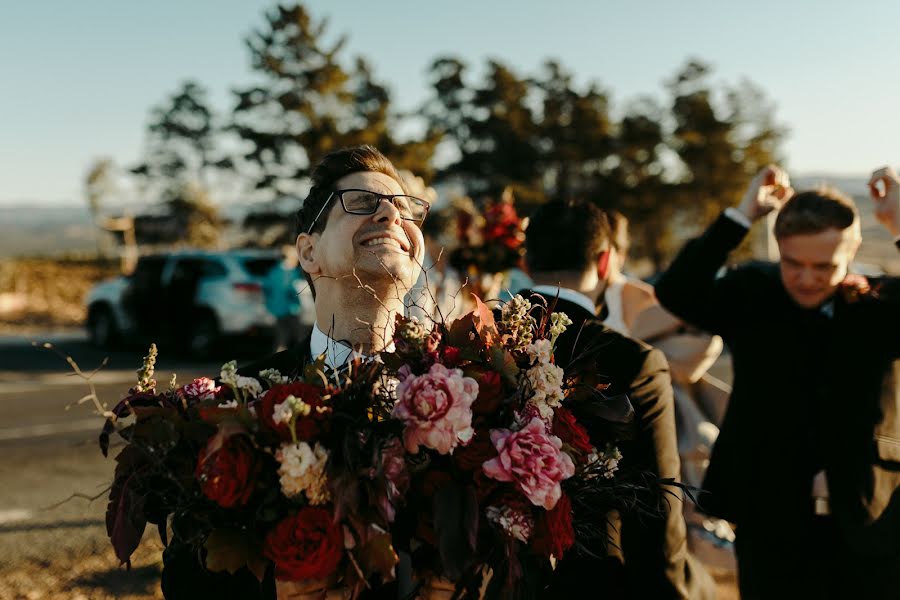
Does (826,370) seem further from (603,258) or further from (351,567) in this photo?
(351,567)

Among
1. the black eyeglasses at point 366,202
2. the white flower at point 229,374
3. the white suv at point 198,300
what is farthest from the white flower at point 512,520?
the white suv at point 198,300

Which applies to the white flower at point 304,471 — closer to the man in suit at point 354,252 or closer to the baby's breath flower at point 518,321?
the baby's breath flower at point 518,321

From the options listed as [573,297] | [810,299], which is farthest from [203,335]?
[810,299]

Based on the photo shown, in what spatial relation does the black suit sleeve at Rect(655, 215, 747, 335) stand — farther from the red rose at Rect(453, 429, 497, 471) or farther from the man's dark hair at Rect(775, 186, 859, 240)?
the red rose at Rect(453, 429, 497, 471)

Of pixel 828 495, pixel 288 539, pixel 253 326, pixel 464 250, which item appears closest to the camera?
pixel 288 539

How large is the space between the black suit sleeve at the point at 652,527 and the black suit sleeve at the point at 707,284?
0.89m

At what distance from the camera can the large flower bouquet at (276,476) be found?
5.10 feet

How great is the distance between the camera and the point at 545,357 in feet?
5.93

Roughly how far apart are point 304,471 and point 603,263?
1.77 metres

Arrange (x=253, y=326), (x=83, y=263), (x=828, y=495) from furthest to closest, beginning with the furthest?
(x=83, y=263), (x=253, y=326), (x=828, y=495)

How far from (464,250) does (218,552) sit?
514 centimetres

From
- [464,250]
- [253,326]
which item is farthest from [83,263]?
[464,250]

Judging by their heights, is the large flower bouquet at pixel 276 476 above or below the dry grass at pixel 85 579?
above

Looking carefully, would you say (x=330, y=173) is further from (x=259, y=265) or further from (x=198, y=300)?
(x=198, y=300)
